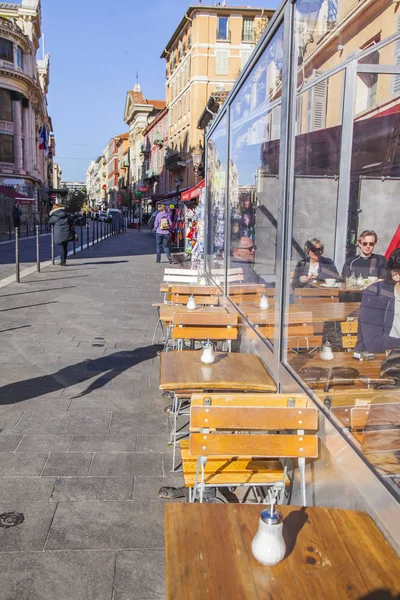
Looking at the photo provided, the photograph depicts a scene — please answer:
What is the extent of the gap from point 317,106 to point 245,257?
6.38 feet

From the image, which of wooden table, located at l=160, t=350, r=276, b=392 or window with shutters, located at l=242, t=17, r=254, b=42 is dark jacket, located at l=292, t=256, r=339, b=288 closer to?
wooden table, located at l=160, t=350, r=276, b=392

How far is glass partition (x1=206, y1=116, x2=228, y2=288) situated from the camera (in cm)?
693

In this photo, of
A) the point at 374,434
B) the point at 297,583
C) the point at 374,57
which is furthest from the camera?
the point at 374,57

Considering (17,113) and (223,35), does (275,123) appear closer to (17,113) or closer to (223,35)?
(223,35)

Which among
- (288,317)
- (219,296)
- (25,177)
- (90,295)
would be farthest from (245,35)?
(288,317)

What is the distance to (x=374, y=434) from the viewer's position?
224cm

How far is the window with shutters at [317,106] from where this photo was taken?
3.52 m

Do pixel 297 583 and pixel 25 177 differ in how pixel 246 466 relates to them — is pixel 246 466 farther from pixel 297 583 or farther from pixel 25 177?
pixel 25 177

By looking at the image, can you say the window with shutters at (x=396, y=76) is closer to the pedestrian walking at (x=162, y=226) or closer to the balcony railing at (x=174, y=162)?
the pedestrian walking at (x=162, y=226)

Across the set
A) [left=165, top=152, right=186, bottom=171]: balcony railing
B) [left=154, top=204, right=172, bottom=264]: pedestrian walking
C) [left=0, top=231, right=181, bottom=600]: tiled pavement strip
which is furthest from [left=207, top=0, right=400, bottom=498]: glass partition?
[left=165, top=152, right=186, bottom=171]: balcony railing

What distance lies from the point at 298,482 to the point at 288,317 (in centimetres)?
99

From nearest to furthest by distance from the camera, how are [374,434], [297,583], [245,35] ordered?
[297,583], [374,434], [245,35]

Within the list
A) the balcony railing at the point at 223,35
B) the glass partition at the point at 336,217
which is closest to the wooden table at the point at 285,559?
the glass partition at the point at 336,217

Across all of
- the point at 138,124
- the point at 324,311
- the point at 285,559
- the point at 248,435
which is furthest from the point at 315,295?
the point at 138,124
